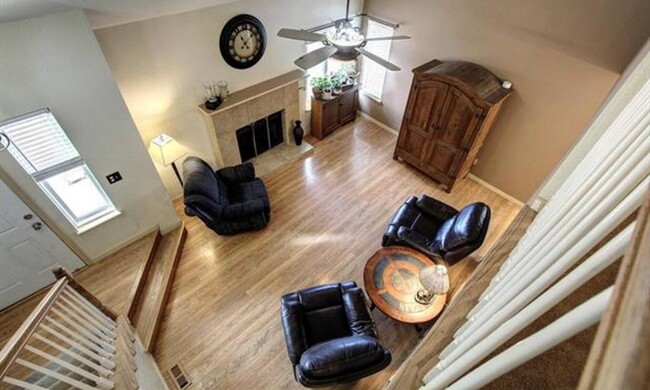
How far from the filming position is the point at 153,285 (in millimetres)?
3977

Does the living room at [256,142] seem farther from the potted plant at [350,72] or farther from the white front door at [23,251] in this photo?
the potted plant at [350,72]

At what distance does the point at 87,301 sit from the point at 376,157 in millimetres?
4906

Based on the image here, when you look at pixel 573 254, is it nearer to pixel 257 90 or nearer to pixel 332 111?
pixel 257 90

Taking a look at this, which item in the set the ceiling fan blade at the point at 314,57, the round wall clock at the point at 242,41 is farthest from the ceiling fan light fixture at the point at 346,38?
the round wall clock at the point at 242,41

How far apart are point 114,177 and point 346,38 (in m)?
3.05

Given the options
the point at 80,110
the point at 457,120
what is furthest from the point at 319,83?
the point at 80,110

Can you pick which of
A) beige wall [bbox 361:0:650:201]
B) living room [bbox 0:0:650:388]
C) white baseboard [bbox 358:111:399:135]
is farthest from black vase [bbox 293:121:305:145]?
beige wall [bbox 361:0:650:201]

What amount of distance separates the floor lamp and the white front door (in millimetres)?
1418

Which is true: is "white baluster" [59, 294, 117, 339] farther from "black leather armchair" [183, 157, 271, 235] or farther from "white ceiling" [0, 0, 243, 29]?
"white ceiling" [0, 0, 243, 29]

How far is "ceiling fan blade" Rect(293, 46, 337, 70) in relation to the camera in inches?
110

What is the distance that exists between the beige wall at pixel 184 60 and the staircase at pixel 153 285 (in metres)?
1.00

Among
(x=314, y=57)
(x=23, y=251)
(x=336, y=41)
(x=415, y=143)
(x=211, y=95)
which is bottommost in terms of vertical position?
(x=415, y=143)

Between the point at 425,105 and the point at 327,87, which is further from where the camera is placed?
the point at 327,87

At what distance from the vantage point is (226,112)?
4.82 m
